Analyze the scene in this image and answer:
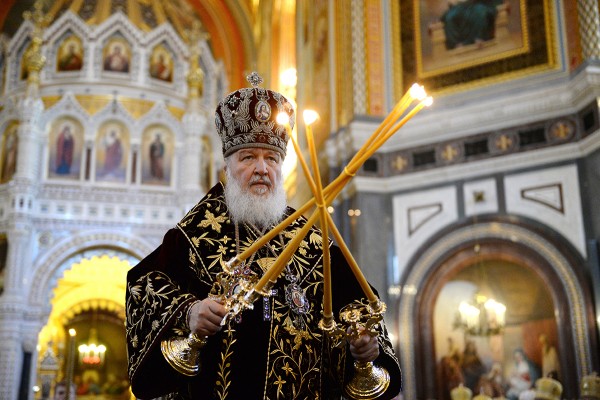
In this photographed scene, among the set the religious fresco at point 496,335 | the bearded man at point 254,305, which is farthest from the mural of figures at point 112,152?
the bearded man at point 254,305

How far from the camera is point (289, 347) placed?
104 inches

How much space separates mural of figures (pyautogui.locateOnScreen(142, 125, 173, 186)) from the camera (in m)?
20.4

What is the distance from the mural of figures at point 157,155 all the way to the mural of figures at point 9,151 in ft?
11.0

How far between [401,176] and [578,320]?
10.1 feet

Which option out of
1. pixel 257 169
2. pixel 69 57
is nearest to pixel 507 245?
pixel 257 169

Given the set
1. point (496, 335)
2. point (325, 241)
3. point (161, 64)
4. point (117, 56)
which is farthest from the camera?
point (161, 64)

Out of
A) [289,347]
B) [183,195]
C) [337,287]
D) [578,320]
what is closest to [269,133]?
[337,287]

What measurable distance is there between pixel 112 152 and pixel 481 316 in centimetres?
1378

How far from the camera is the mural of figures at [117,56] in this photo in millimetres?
20922

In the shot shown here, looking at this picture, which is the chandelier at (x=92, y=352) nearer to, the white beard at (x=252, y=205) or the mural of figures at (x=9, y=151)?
the mural of figures at (x=9, y=151)

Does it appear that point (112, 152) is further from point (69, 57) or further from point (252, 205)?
point (252, 205)

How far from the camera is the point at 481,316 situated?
8.99 meters

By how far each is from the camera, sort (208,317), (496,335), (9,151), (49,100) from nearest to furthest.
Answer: (208,317) → (496,335) → (9,151) → (49,100)

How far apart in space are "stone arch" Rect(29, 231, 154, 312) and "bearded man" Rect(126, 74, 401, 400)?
54.4ft
